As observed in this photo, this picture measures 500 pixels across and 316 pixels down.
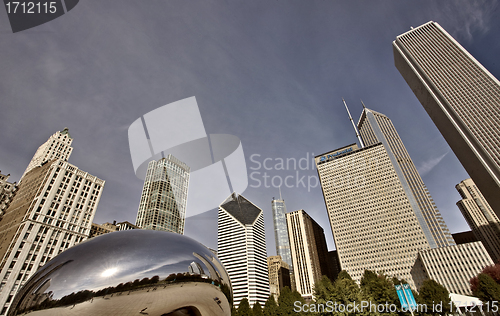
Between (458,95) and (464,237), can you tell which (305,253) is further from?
(458,95)

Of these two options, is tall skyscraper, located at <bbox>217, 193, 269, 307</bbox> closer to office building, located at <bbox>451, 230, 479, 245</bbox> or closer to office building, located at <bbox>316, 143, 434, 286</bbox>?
office building, located at <bbox>316, 143, 434, 286</bbox>

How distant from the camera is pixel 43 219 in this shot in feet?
203

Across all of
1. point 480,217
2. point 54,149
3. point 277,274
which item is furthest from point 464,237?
point 54,149

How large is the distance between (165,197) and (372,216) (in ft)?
372

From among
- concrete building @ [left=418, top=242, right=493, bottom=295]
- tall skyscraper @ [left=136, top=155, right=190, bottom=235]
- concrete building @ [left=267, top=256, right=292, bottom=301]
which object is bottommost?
concrete building @ [left=418, top=242, right=493, bottom=295]

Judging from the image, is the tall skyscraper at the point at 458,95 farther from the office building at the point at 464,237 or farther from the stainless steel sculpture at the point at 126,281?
the stainless steel sculpture at the point at 126,281

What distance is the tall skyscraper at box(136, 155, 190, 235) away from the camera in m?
114

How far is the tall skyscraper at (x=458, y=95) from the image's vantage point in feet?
238

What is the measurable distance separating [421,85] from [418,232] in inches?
2702

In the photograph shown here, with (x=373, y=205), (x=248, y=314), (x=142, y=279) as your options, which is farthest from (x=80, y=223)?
(x=373, y=205)

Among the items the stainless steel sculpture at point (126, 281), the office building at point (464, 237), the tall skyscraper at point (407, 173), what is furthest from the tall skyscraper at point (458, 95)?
the stainless steel sculpture at point (126, 281)

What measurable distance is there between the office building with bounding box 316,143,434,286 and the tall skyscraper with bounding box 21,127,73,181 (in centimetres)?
13547

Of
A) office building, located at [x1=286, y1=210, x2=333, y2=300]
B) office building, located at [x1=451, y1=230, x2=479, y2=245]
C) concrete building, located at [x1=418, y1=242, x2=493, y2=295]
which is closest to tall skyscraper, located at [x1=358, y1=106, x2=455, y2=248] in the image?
concrete building, located at [x1=418, y1=242, x2=493, y2=295]

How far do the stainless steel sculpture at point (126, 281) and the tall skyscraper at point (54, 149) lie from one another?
10864 centimetres
